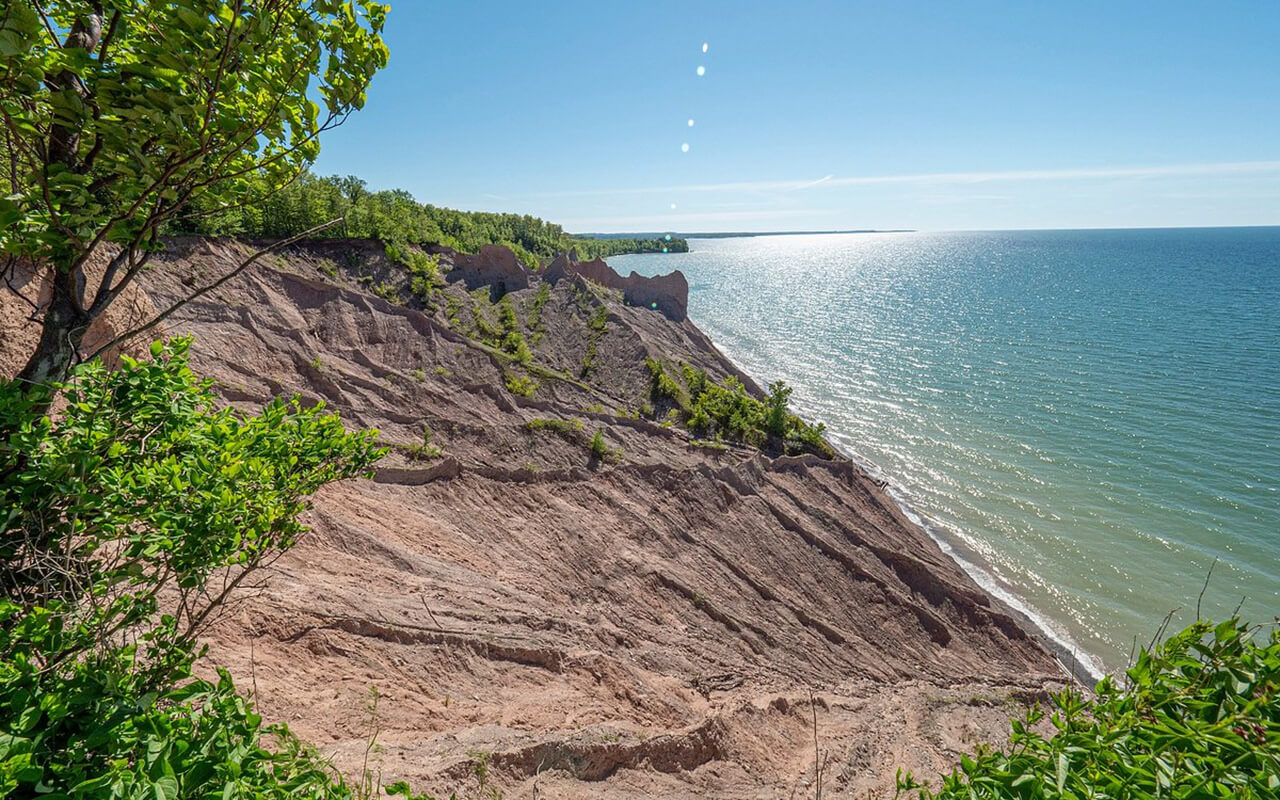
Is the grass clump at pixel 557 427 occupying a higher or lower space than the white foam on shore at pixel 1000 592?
higher

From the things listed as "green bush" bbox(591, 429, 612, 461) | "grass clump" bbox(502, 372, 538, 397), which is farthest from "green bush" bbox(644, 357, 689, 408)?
"green bush" bbox(591, 429, 612, 461)

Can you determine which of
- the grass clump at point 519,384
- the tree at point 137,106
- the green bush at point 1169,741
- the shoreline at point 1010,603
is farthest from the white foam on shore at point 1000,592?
the tree at point 137,106

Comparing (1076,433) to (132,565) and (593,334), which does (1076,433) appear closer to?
(593,334)

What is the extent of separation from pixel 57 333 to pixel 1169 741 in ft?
32.2

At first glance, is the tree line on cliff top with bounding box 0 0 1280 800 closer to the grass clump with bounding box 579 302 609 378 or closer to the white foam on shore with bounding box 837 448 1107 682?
the white foam on shore with bounding box 837 448 1107 682

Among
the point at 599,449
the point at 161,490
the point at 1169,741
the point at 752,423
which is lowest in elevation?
the point at 752,423

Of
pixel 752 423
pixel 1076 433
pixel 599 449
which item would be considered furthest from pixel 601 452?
pixel 1076 433

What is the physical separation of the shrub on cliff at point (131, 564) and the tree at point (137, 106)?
0.96 m

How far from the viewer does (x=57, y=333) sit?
539cm

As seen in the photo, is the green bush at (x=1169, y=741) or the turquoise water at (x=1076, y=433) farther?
the turquoise water at (x=1076, y=433)

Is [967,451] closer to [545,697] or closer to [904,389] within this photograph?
[904,389]

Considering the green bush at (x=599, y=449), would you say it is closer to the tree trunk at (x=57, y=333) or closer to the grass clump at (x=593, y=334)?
the grass clump at (x=593, y=334)

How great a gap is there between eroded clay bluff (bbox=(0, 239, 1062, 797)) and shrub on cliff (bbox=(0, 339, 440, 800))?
73.3 inches

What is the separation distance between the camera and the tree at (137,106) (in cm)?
396
